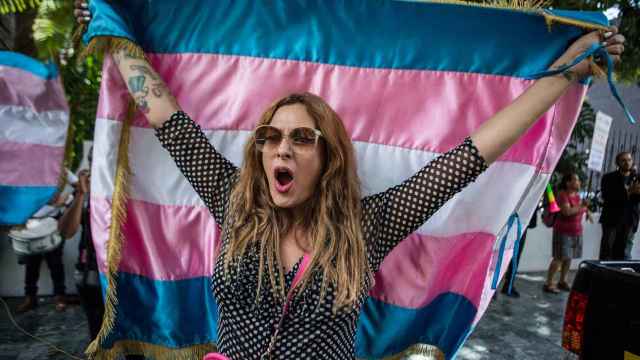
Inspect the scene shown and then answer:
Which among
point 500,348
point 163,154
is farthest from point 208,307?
point 500,348

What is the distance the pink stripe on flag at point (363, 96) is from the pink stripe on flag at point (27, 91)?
2.62ft

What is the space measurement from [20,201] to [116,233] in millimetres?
863

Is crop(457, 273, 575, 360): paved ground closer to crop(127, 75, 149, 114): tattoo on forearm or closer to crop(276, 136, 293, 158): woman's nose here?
crop(276, 136, 293, 158): woman's nose

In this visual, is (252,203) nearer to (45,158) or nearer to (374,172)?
(374,172)

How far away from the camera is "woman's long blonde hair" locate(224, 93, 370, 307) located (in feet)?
5.40

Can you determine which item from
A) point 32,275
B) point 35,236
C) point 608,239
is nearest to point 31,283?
point 32,275

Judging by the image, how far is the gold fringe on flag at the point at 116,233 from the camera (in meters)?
2.21

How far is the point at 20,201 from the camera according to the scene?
106 inches

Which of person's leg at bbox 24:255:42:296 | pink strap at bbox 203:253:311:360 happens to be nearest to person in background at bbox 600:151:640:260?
pink strap at bbox 203:253:311:360

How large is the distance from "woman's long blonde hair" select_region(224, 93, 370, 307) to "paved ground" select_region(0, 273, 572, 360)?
342cm

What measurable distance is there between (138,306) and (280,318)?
41.6 inches

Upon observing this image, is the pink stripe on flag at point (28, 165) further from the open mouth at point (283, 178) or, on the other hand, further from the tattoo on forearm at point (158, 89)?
the open mouth at point (283, 178)

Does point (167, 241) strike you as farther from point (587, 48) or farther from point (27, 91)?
point (587, 48)

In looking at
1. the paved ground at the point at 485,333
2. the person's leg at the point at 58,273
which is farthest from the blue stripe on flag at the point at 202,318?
the person's leg at the point at 58,273
